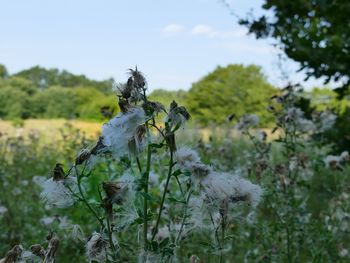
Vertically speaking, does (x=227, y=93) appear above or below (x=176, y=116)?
above

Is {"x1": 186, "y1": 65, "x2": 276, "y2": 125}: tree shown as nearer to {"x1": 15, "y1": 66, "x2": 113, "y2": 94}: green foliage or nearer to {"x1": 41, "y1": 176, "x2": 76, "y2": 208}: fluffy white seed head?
{"x1": 15, "y1": 66, "x2": 113, "y2": 94}: green foliage

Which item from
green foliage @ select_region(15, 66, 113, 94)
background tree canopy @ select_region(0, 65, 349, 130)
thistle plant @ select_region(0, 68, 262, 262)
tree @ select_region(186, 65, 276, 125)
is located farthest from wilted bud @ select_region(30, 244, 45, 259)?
green foliage @ select_region(15, 66, 113, 94)

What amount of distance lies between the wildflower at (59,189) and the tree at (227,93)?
3492cm

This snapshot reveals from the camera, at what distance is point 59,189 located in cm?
162

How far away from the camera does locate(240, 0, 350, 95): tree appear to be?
472 cm

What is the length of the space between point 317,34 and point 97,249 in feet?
12.5

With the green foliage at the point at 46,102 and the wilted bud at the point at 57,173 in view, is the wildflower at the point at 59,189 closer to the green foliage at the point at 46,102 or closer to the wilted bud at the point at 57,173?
the wilted bud at the point at 57,173

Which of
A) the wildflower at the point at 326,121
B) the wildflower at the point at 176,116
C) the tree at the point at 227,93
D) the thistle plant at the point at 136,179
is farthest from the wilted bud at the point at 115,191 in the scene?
the tree at the point at 227,93

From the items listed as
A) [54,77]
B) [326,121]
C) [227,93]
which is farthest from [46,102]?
[326,121]

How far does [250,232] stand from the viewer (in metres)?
4.81

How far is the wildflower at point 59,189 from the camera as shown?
5.28 ft

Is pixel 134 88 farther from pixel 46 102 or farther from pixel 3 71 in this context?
pixel 3 71

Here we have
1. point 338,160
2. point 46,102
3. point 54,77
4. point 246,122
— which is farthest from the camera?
point 54,77

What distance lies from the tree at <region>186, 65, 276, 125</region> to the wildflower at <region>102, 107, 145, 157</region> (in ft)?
115
